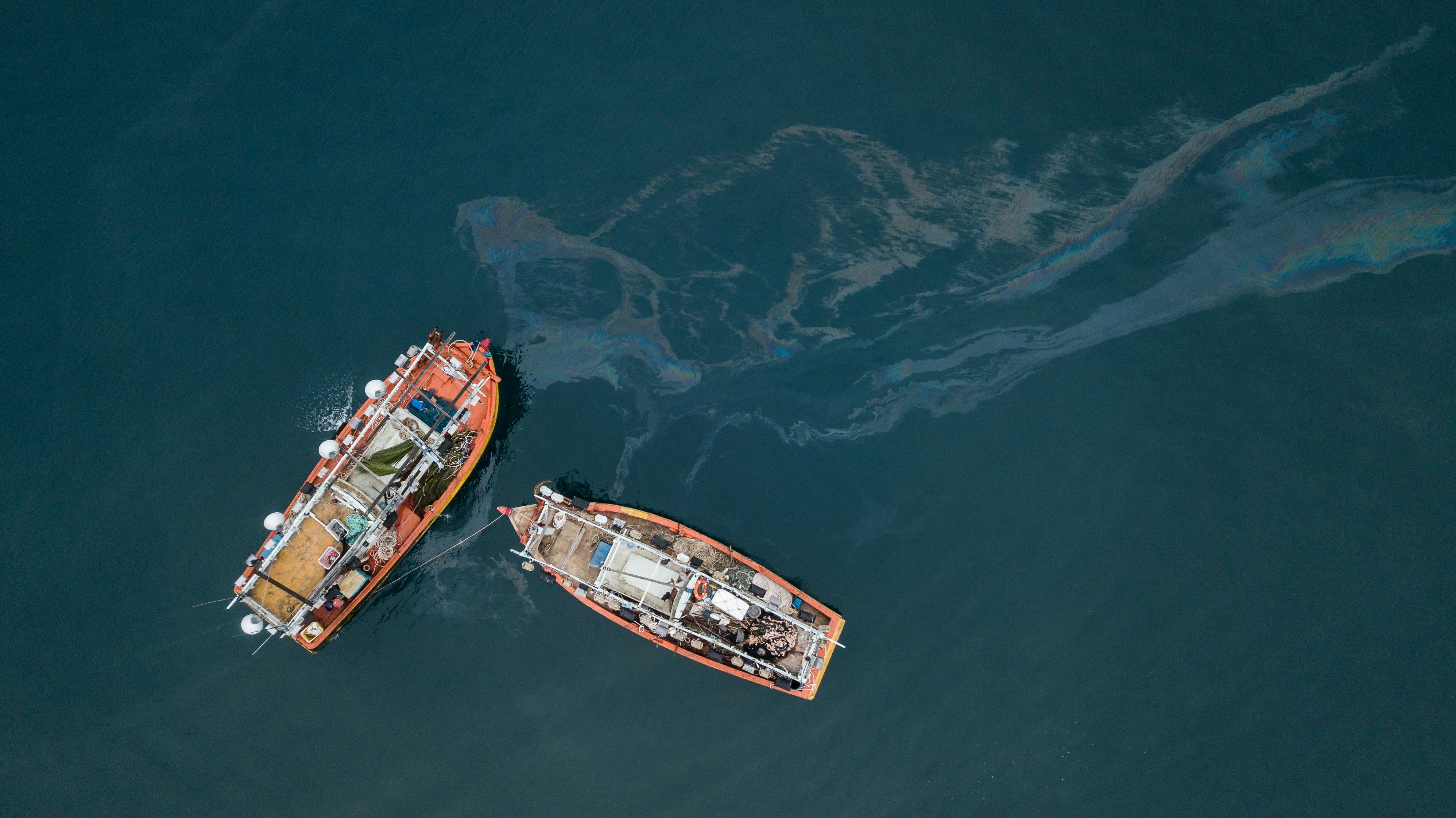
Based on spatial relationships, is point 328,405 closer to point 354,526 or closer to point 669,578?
point 354,526

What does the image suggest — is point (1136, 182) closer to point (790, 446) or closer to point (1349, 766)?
point (790, 446)

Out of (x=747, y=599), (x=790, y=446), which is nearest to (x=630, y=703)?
(x=747, y=599)

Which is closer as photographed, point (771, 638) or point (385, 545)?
point (771, 638)

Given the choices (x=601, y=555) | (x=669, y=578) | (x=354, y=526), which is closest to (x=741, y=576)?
(x=669, y=578)

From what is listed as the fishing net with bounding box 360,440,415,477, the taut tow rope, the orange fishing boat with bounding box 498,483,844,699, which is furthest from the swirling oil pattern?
the fishing net with bounding box 360,440,415,477

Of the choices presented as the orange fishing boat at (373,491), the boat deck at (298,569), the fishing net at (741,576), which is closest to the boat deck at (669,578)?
the fishing net at (741,576)

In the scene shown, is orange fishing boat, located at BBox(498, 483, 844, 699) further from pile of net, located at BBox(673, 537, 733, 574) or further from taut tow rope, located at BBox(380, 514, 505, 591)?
taut tow rope, located at BBox(380, 514, 505, 591)
